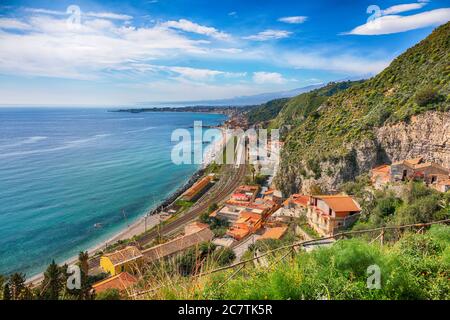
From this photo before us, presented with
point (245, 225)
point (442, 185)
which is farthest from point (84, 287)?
point (245, 225)

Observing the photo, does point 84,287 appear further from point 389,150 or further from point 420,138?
point 389,150

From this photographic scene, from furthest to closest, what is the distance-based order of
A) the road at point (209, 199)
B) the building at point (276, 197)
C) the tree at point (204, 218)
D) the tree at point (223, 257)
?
the building at point (276, 197), the tree at point (204, 218), the road at point (209, 199), the tree at point (223, 257)

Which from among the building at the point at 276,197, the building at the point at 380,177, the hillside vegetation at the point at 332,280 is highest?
the hillside vegetation at the point at 332,280

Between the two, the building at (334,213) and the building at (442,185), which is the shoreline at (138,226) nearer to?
the building at (334,213)

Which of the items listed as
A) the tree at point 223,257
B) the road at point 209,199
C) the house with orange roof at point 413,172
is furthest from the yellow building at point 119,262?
the house with orange roof at point 413,172

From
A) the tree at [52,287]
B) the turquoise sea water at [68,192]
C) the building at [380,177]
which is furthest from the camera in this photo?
the turquoise sea water at [68,192]

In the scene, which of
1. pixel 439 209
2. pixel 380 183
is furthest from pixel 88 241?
pixel 439 209

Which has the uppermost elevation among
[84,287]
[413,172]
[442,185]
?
[84,287]
